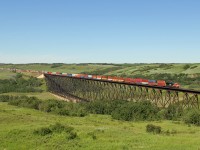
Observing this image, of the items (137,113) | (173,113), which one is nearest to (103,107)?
(137,113)

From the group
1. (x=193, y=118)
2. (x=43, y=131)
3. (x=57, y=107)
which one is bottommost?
(x=57, y=107)

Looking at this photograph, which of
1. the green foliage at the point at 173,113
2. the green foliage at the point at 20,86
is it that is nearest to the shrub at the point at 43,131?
the green foliage at the point at 173,113

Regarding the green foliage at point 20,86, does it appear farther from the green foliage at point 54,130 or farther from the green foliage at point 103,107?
the green foliage at point 54,130

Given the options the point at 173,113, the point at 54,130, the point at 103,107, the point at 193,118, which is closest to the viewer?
the point at 54,130

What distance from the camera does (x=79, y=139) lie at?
99.7 feet

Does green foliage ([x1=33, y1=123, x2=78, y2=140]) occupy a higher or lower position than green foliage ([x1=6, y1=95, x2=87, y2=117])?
higher

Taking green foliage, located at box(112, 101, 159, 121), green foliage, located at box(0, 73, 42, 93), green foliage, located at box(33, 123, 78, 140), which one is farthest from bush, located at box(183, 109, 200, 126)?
green foliage, located at box(0, 73, 42, 93)

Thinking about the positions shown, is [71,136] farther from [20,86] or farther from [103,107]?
[20,86]

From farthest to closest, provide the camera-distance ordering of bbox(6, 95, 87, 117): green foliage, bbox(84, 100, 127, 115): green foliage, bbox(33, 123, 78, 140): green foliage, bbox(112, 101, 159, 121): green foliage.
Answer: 1. bbox(84, 100, 127, 115): green foliage
2. bbox(6, 95, 87, 117): green foliage
3. bbox(112, 101, 159, 121): green foliage
4. bbox(33, 123, 78, 140): green foliage

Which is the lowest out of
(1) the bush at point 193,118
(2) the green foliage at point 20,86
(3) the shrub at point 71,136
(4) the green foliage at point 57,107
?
(2) the green foliage at point 20,86

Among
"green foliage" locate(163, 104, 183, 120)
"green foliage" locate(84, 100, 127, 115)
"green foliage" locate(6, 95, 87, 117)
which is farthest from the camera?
"green foliage" locate(84, 100, 127, 115)

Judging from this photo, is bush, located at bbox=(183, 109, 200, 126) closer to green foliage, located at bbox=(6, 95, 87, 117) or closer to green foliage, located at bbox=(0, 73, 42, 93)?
green foliage, located at bbox=(6, 95, 87, 117)

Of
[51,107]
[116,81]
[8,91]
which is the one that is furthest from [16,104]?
[8,91]

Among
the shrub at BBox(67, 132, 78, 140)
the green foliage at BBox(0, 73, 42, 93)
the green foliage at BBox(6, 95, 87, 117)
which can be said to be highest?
the shrub at BBox(67, 132, 78, 140)
